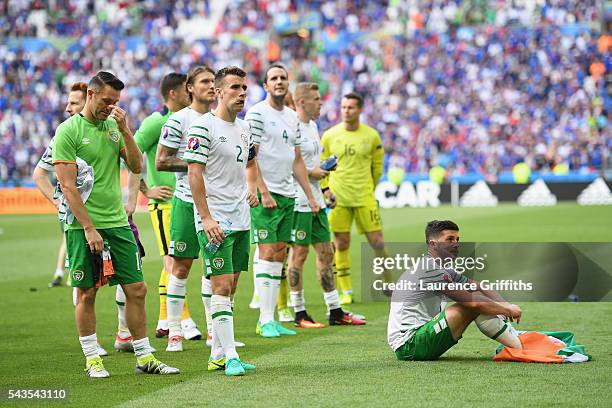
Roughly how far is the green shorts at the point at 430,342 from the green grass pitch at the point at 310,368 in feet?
0.35

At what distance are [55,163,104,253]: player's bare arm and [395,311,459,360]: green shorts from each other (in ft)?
8.16

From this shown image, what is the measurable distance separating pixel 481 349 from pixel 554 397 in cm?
218

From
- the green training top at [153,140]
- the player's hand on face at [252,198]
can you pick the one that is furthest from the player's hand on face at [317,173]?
the player's hand on face at [252,198]

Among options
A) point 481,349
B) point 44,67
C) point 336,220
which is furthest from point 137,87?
point 481,349

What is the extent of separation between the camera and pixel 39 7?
46.2 m

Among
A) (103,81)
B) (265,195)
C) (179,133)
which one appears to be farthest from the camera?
(265,195)

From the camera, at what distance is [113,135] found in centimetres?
759

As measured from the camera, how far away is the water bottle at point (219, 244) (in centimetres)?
762

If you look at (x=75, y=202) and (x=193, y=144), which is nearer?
(x=75, y=202)

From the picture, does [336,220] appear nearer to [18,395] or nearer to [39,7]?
[18,395]

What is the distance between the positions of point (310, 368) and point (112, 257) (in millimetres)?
1723

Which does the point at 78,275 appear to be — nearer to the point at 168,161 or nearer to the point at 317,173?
the point at 168,161

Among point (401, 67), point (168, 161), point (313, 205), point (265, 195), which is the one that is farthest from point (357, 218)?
point (401, 67)

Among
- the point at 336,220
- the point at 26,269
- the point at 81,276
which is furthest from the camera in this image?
the point at 26,269
